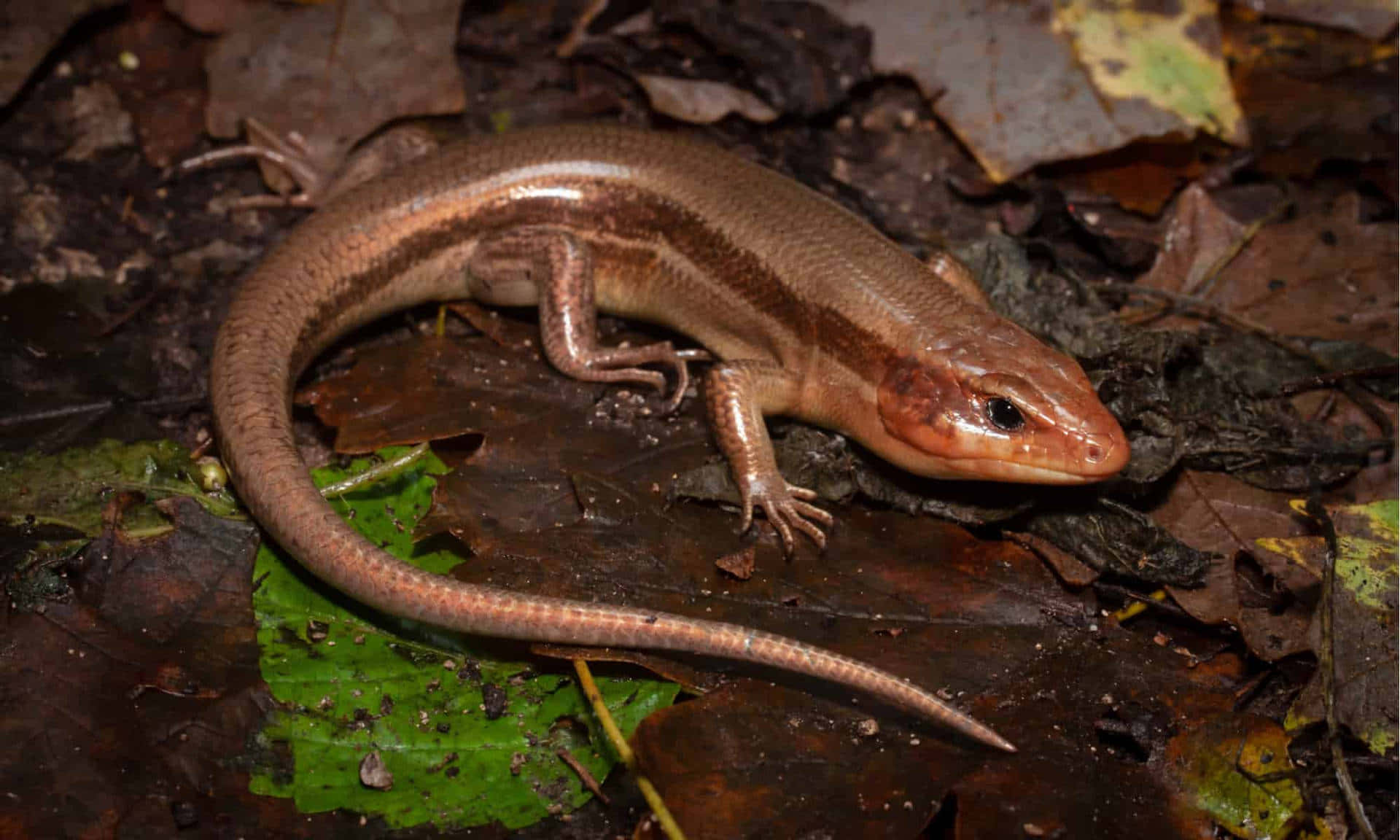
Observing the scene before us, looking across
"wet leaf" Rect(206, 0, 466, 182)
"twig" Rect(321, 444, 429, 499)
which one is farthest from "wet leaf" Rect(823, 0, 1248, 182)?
"twig" Rect(321, 444, 429, 499)

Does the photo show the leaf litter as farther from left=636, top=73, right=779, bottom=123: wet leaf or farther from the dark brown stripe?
the dark brown stripe

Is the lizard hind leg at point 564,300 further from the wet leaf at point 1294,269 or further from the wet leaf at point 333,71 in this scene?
the wet leaf at point 1294,269

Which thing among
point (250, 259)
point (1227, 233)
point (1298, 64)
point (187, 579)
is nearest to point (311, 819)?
point (187, 579)

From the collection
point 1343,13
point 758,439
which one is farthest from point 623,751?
point 1343,13

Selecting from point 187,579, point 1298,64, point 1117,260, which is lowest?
point 187,579

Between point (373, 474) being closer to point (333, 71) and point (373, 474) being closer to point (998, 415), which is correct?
point (998, 415)

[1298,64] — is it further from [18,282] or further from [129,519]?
[18,282]
